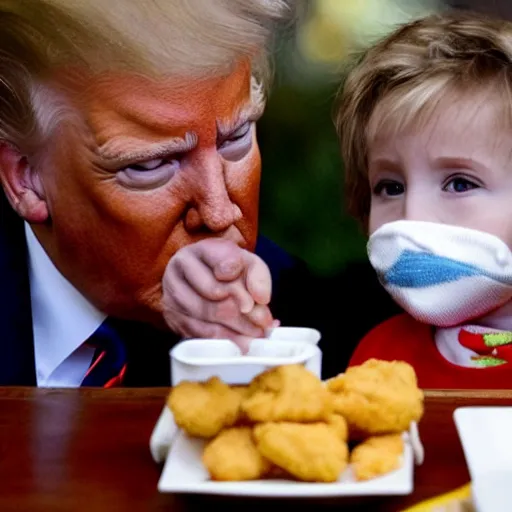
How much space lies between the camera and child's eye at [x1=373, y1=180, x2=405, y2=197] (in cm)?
162

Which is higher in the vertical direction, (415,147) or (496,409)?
(415,147)

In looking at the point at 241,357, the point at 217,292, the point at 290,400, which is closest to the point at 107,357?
the point at 217,292

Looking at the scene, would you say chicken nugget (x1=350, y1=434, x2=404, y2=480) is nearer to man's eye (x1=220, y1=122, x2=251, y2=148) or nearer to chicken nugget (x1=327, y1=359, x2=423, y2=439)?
chicken nugget (x1=327, y1=359, x2=423, y2=439)

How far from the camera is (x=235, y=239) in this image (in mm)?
1683

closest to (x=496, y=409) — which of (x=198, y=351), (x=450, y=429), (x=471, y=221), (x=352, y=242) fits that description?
(x=450, y=429)

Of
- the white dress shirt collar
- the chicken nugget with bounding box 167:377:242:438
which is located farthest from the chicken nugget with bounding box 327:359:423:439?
the white dress shirt collar

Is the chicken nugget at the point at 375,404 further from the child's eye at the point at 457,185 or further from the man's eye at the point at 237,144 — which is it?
the man's eye at the point at 237,144

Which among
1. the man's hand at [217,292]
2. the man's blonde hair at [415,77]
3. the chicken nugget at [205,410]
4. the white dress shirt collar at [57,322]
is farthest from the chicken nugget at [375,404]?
the white dress shirt collar at [57,322]

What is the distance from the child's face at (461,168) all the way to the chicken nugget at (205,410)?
2.15ft

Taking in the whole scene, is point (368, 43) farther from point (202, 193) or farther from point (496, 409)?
point (496, 409)

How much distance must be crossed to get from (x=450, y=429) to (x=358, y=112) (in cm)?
68

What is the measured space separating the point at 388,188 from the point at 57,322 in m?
0.64

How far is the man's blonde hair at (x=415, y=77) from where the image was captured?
1558mm

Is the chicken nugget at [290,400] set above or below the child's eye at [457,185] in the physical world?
below
